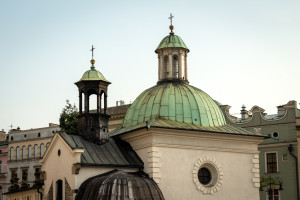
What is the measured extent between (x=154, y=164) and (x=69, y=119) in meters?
19.1

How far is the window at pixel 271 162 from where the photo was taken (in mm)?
44062

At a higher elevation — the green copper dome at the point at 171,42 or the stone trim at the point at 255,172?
the green copper dome at the point at 171,42

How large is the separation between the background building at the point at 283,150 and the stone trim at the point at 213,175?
16597mm

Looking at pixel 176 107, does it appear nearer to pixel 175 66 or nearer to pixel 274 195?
A: pixel 175 66

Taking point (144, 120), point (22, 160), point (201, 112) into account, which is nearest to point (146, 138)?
point (144, 120)

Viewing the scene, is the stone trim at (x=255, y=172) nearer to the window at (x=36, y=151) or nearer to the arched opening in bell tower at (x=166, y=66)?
the arched opening in bell tower at (x=166, y=66)

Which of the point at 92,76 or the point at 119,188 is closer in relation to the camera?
the point at 119,188

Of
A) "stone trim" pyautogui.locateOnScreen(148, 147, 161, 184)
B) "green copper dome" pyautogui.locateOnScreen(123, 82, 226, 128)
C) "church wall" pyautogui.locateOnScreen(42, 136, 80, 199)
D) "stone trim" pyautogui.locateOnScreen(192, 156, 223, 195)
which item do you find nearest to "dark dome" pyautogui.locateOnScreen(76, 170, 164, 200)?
"church wall" pyautogui.locateOnScreen(42, 136, 80, 199)

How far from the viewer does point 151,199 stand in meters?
23.0

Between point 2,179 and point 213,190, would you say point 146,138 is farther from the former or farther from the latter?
point 2,179

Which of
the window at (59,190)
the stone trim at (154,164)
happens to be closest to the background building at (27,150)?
the window at (59,190)

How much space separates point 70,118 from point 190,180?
19059mm

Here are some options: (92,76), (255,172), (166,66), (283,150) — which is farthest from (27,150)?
(255,172)

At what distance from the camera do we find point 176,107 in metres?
27.8
